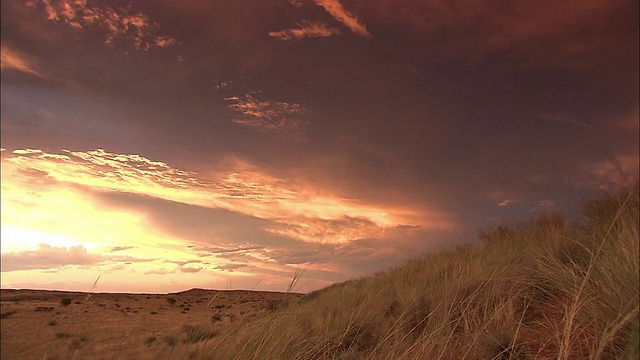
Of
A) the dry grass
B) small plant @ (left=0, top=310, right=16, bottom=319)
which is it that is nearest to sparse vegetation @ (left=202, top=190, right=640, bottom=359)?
the dry grass

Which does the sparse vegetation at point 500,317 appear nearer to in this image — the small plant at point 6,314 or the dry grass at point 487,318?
the dry grass at point 487,318

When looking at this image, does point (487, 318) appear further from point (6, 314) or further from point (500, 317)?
point (6, 314)

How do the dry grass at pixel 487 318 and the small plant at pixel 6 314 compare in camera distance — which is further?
the small plant at pixel 6 314

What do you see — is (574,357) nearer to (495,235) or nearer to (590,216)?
(590,216)

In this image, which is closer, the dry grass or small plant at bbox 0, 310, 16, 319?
the dry grass

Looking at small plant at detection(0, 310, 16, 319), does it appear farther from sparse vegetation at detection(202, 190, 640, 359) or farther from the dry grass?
sparse vegetation at detection(202, 190, 640, 359)

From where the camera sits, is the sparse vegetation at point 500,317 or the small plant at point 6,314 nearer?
the sparse vegetation at point 500,317

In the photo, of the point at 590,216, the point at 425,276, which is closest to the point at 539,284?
→ the point at 425,276

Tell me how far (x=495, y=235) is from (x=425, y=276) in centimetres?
418

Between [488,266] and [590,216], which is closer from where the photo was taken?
[488,266]

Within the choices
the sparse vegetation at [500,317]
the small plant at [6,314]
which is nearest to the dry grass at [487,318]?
the sparse vegetation at [500,317]

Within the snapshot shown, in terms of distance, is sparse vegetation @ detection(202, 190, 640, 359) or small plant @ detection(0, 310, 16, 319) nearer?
sparse vegetation @ detection(202, 190, 640, 359)

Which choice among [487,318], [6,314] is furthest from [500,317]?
[6,314]

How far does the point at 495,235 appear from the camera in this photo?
10.3 m
